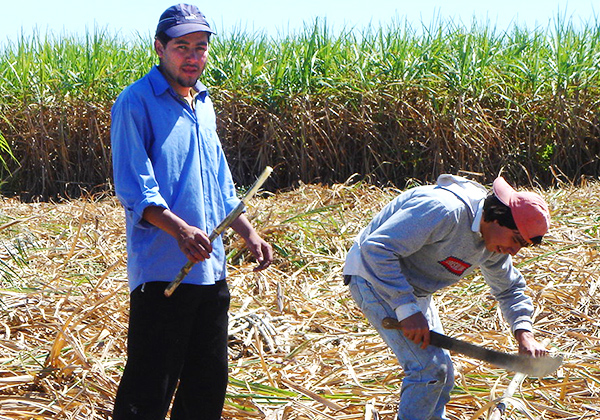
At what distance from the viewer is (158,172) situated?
7.30ft

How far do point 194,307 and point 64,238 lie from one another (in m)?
3.59

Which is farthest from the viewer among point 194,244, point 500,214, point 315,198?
point 315,198

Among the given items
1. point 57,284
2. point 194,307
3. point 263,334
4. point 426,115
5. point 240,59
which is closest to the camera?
point 194,307

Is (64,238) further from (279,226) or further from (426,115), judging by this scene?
(426,115)

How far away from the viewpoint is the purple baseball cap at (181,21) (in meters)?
2.24

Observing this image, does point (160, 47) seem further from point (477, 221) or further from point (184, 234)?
point (477, 221)

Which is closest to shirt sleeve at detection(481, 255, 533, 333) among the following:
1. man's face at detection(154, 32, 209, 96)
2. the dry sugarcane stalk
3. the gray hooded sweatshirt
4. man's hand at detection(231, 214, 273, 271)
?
the gray hooded sweatshirt

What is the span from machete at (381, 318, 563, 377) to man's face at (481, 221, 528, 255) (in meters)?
0.31

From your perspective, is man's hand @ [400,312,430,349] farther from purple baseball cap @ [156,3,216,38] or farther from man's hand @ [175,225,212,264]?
purple baseball cap @ [156,3,216,38]

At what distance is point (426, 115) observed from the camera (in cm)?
840

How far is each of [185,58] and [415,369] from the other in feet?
3.78

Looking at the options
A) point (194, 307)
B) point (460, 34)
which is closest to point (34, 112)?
point (460, 34)

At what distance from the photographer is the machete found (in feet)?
7.88

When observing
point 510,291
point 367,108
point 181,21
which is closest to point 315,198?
point 367,108
